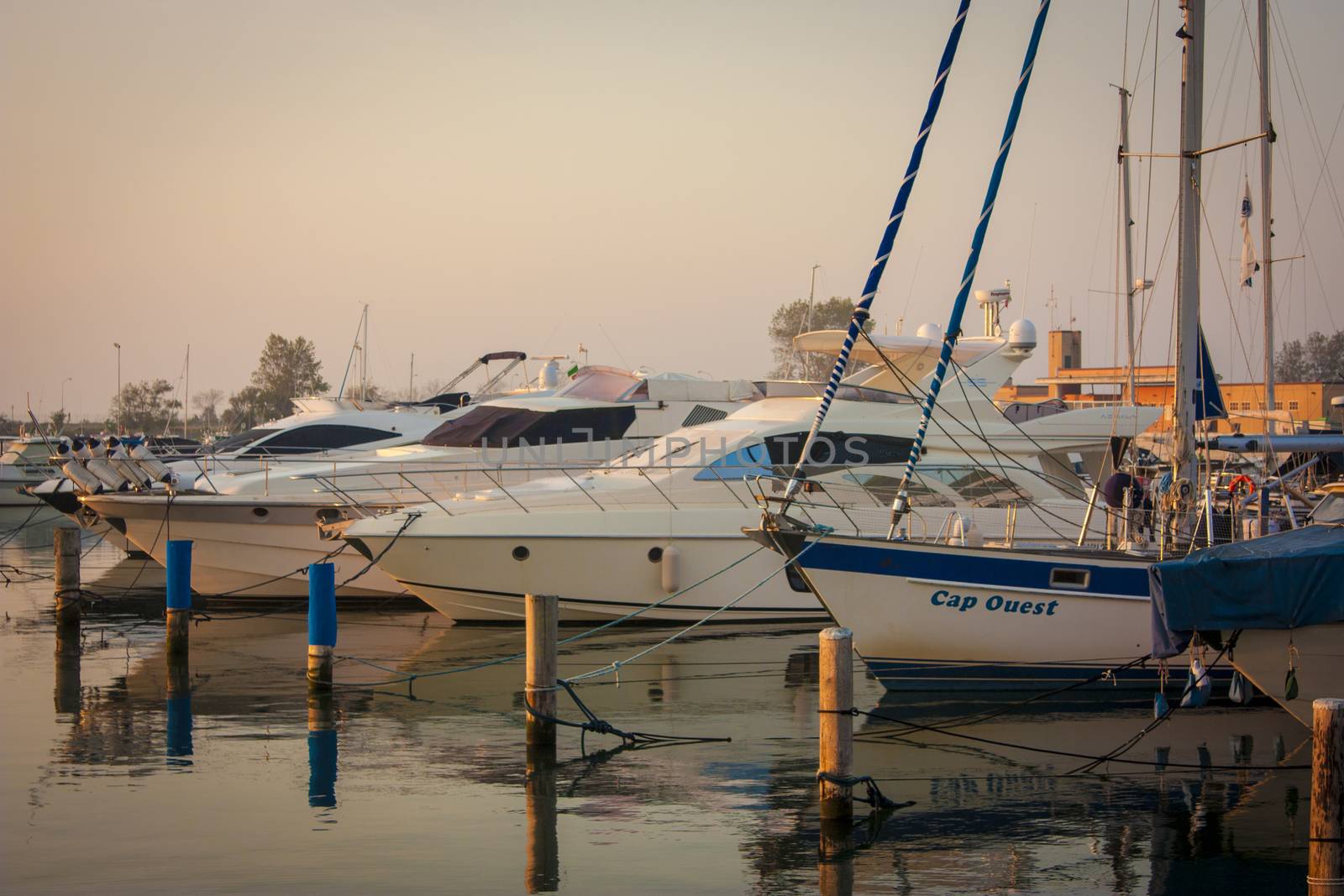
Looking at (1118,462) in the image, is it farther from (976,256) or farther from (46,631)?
(46,631)

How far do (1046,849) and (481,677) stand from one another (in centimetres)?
668

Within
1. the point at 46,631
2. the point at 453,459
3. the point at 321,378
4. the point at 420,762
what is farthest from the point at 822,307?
the point at 420,762

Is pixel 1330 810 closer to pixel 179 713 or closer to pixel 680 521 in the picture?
pixel 179 713

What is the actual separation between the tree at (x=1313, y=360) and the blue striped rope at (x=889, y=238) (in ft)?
292

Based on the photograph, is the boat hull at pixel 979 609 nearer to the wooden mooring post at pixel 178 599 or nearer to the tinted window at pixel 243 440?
the wooden mooring post at pixel 178 599

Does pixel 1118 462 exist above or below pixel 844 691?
above

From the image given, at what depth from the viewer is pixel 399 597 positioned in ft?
62.1

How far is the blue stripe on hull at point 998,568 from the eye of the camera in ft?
36.4

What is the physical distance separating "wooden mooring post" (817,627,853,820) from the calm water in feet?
0.75

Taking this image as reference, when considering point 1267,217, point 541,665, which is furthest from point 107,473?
point 1267,217

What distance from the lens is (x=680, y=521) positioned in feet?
49.5

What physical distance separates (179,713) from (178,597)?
2.56 metres

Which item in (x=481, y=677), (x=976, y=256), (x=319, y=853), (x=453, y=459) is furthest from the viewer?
(x=453, y=459)

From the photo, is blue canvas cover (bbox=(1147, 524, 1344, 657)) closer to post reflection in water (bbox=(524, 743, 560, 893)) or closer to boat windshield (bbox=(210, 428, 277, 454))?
post reflection in water (bbox=(524, 743, 560, 893))
